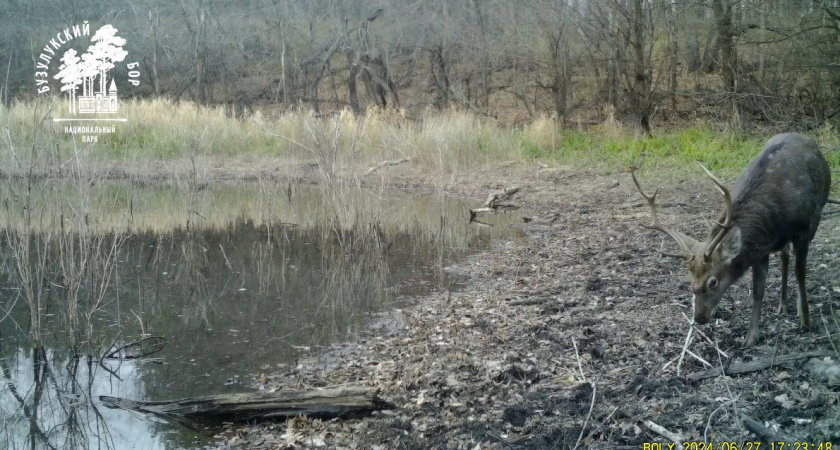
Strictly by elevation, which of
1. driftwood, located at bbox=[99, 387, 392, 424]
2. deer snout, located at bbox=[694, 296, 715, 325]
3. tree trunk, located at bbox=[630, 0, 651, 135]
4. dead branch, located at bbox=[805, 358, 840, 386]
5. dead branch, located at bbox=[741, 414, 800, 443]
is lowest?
driftwood, located at bbox=[99, 387, 392, 424]

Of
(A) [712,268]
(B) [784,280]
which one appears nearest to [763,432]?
(A) [712,268]

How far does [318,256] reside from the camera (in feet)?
34.1

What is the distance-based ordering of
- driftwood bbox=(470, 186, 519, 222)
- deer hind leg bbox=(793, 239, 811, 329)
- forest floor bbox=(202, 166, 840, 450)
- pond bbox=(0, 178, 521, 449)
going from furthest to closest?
1. driftwood bbox=(470, 186, 519, 222)
2. pond bbox=(0, 178, 521, 449)
3. deer hind leg bbox=(793, 239, 811, 329)
4. forest floor bbox=(202, 166, 840, 450)

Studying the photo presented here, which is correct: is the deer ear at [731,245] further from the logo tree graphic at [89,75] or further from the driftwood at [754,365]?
the logo tree graphic at [89,75]

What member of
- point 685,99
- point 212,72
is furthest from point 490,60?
point 212,72

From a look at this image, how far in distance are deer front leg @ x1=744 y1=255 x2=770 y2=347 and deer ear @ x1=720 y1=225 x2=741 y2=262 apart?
1.34ft

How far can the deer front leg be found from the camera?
16.6 ft

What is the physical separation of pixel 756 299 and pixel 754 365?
777 mm

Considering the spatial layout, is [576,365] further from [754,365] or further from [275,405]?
[275,405]

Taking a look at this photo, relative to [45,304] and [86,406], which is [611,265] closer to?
[86,406]

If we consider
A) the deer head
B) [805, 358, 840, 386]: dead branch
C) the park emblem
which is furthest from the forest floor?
the park emblem

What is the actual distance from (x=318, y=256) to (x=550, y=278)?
12.5 ft

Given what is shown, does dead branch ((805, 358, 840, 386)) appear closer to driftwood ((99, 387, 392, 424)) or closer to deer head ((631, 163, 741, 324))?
deer head ((631, 163, 741, 324))

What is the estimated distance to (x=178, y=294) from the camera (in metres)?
8.55
